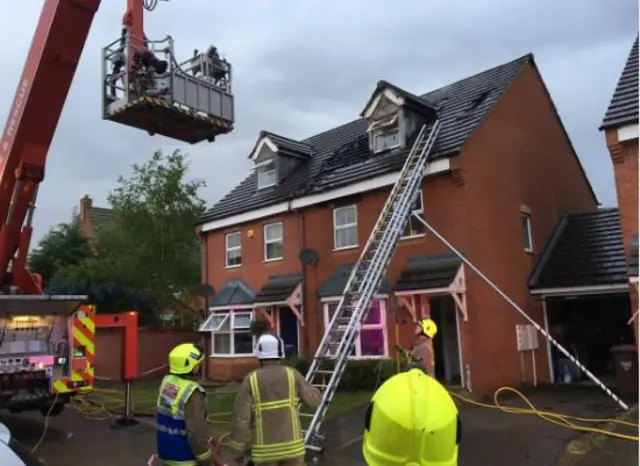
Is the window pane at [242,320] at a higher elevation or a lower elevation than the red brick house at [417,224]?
lower

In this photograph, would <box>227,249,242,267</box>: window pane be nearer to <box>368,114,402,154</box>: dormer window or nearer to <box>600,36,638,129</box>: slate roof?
<box>368,114,402,154</box>: dormer window

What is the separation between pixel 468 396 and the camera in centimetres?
1245

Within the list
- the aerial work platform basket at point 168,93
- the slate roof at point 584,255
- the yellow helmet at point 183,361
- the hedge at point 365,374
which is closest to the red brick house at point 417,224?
the slate roof at point 584,255

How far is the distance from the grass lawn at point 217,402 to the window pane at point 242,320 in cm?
341

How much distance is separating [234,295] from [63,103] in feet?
32.3

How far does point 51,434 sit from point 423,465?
931 cm

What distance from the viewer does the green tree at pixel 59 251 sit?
30.2 meters

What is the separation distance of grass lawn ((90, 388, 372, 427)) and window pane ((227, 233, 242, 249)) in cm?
548

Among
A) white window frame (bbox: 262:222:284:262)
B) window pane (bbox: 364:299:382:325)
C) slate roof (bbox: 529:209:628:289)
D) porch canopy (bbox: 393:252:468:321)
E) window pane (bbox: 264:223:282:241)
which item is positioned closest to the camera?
porch canopy (bbox: 393:252:468:321)

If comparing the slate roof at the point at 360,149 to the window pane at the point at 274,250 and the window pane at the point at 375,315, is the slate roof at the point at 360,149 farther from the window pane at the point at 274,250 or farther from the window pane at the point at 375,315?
the window pane at the point at 375,315

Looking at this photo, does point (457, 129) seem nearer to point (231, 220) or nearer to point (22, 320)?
point (231, 220)

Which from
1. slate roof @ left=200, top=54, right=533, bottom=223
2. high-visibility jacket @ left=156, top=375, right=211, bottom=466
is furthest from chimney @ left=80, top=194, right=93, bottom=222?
high-visibility jacket @ left=156, top=375, right=211, bottom=466

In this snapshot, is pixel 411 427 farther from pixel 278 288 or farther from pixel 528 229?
pixel 278 288

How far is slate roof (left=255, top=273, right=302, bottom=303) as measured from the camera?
16.6 m
